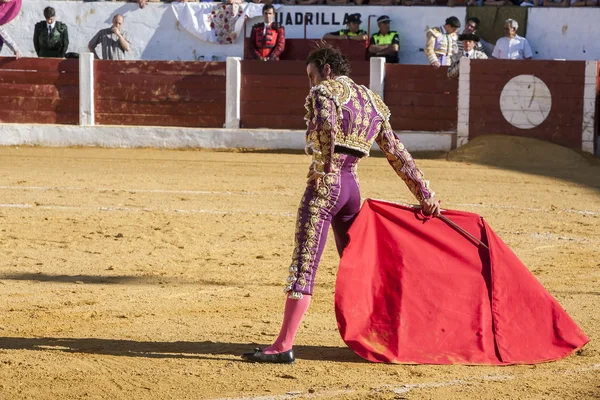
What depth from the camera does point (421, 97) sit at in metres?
11.7

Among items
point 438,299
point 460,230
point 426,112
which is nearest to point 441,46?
point 426,112

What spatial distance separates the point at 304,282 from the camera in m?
3.67

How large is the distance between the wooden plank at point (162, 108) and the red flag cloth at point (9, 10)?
291 cm

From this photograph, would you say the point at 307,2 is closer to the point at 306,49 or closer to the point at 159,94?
the point at 306,49

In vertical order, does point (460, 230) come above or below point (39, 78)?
below

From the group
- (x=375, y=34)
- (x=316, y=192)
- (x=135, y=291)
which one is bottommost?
(x=135, y=291)

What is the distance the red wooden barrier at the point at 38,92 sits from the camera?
1230cm

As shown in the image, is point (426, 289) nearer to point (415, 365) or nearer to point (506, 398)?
point (415, 365)

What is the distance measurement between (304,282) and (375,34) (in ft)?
30.4

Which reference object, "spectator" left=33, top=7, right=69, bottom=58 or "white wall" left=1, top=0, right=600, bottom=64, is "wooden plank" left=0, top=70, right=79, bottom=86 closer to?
"spectator" left=33, top=7, right=69, bottom=58

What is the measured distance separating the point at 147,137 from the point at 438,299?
8464 millimetres

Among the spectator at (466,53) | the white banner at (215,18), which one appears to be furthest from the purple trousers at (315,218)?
the white banner at (215,18)

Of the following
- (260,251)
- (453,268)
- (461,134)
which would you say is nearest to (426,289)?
(453,268)

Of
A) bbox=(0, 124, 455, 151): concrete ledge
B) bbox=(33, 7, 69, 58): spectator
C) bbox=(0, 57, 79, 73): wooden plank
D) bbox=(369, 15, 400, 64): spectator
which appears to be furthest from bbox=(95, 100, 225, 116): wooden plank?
bbox=(369, 15, 400, 64): spectator
